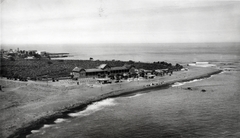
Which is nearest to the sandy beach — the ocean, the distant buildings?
the ocean

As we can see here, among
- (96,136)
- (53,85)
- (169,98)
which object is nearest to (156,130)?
(96,136)

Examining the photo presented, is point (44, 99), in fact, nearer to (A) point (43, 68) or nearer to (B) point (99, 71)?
(B) point (99, 71)

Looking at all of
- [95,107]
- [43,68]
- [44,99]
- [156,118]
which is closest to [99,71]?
[43,68]

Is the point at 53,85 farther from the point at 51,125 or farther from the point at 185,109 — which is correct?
the point at 185,109

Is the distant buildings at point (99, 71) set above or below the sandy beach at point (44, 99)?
above

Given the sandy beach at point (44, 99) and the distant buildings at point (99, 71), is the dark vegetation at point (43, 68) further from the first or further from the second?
the sandy beach at point (44, 99)

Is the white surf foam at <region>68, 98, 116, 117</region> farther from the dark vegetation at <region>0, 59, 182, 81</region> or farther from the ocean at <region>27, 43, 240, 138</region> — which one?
the dark vegetation at <region>0, 59, 182, 81</region>

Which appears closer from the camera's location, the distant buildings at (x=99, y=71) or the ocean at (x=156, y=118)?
the ocean at (x=156, y=118)

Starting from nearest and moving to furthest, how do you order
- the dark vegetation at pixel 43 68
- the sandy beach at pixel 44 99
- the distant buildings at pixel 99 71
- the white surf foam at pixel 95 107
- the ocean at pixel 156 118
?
the ocean at pixel 156 118, the sandy beach at pixel 44 99, the white surf foam at pixel 95 107, the distant buildings at pixel 99 71, the dark vegetation at pixel 43 68

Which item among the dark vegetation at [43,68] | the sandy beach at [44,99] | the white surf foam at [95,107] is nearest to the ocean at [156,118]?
the white surf foam at [95,107]
